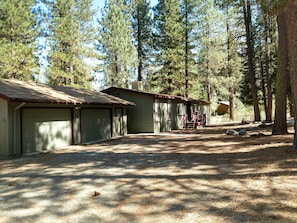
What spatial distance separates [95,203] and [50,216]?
691 millimetres

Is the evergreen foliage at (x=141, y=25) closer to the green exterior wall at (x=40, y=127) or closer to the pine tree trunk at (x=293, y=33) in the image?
the green exterior wall at (x=40, y=127)

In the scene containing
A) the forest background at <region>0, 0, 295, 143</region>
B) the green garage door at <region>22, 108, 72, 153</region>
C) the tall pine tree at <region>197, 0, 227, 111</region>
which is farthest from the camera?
the tall pine tree at <region>197, 0, 227, 111</region>

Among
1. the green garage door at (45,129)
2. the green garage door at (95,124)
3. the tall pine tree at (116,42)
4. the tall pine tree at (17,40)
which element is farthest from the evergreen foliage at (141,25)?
the green garage door at (45,129)

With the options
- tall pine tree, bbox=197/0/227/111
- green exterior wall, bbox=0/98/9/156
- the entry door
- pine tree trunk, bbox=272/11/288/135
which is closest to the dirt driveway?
green exterior wall, bbox=0/98/9/156

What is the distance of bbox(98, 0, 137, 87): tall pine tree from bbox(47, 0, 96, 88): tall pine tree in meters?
1.27

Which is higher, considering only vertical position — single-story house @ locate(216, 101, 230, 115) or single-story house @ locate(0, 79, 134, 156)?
single-story house @ locate(216, 101, 230, 115)

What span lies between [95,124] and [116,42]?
560 inches

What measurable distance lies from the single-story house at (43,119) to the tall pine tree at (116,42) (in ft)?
42.7

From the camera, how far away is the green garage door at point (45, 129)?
9773 millimetres

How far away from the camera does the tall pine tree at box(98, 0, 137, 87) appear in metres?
26.0

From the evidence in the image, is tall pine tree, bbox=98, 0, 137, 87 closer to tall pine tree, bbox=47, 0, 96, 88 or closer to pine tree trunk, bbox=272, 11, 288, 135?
tall pine tree, bbox=47, 0, 96, 88

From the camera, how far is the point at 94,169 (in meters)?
6.70

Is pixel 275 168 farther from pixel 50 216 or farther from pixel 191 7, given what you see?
pixel 191 7

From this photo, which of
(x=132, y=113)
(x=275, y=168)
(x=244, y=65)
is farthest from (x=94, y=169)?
(x=244, y=65)
